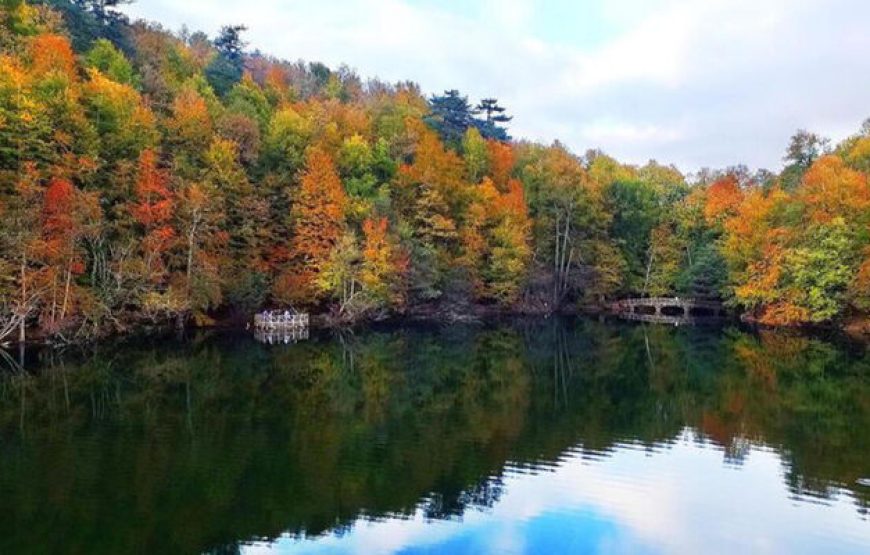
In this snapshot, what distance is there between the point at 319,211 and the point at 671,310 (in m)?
32.3

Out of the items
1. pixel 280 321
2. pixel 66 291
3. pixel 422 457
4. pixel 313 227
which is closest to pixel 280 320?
pixel 280 321

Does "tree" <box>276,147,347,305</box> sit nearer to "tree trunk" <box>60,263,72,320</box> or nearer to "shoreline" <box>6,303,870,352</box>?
"shoreline" <box>6,303,870,352</box>

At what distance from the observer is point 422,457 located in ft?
57.9

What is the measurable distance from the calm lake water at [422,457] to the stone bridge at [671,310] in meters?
24.4

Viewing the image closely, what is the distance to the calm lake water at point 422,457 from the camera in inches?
523

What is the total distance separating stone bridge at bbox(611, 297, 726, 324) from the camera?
57250 mm

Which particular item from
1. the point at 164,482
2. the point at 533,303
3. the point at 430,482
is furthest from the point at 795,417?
the point at 533,303

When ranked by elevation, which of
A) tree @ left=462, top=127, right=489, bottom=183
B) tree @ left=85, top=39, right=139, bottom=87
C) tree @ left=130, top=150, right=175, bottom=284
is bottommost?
tree @ left=130, top=150, right=175, bottom=284

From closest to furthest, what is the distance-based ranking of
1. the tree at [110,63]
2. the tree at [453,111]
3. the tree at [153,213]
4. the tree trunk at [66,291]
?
the tree trunk at [66,291], the tree at [153,213], the tree at [110,63], the tree at [453,111]

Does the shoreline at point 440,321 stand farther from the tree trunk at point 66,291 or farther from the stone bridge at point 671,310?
the tree trunk at point 66,291

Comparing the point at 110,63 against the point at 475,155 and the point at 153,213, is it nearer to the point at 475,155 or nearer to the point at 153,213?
the point at 153,213

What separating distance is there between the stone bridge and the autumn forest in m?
1.14

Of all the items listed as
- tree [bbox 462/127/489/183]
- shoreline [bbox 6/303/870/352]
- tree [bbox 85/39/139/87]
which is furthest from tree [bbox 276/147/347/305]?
tree [bbox 462/127/489/183]

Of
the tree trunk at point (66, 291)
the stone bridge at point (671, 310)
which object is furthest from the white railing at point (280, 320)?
the stone bridge at point (671, 310)
